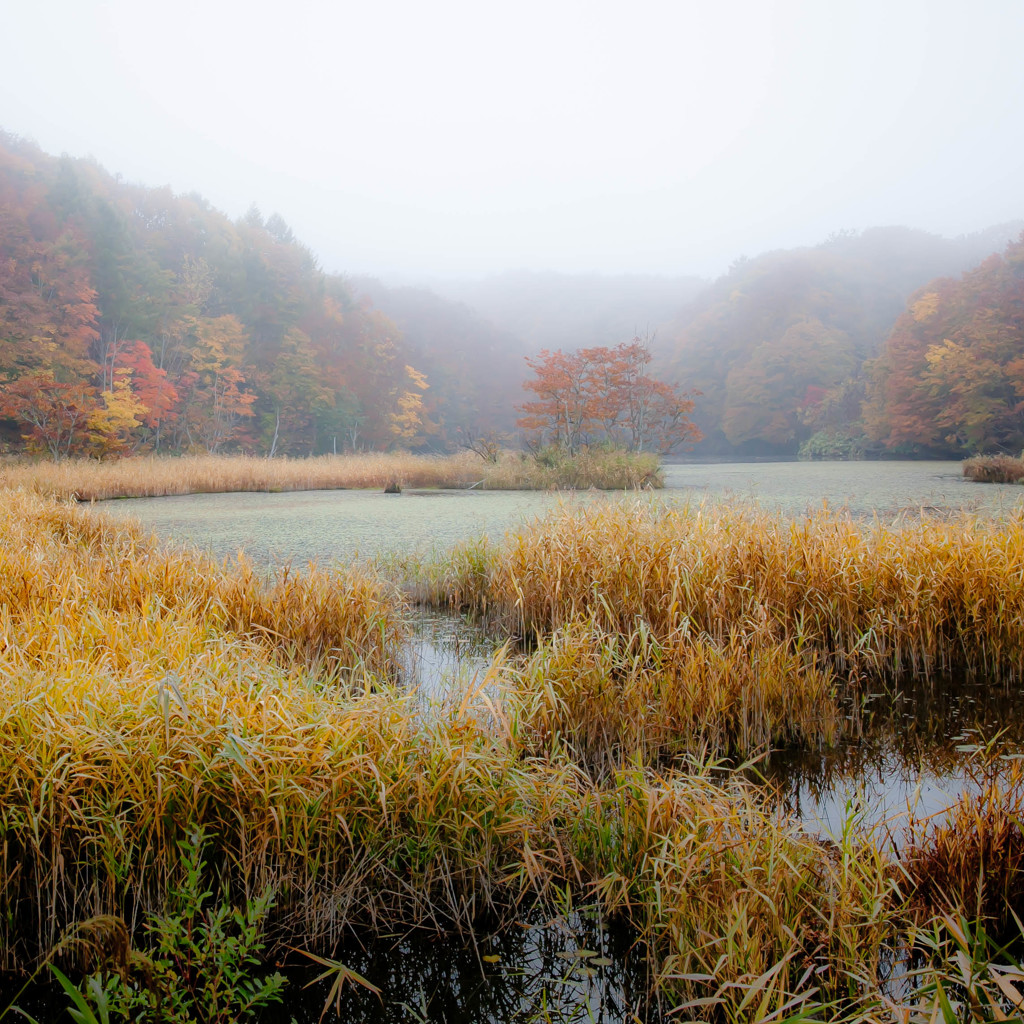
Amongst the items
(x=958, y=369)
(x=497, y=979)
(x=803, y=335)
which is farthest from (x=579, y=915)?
(x=803, y=335)

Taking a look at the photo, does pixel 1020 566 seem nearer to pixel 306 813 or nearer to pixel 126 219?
pixel 306 813

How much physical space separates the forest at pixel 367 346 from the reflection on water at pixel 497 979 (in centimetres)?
1410

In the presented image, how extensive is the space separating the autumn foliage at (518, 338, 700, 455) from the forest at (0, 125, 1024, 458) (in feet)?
1.54

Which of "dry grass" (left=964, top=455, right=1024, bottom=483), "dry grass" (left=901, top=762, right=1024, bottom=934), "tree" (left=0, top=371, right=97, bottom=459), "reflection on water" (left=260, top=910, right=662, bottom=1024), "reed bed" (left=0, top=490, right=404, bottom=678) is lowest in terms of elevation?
"reflection on water" (left=260, top=910, right=662, bottom=1024)

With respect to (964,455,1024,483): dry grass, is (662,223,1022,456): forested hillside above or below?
above

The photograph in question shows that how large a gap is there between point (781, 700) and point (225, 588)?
7.01 feet

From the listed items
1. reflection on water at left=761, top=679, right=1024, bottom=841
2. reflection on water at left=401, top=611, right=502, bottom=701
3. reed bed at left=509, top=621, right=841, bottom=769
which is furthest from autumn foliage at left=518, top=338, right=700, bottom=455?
reed bed at left=509, top=621, right=841, bottom=769

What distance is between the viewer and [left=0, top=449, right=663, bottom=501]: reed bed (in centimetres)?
986

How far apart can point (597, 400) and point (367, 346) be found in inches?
672

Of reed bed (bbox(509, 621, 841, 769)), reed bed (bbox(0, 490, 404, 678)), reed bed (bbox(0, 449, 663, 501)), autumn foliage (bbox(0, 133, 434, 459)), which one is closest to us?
reed bed (bbox(509, 621, 841, 769))

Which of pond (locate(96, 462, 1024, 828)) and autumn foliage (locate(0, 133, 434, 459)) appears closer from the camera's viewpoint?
pond (locate(96, 462, 1024, 828))

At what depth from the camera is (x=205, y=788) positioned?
1.34 m

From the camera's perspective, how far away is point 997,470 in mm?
10516

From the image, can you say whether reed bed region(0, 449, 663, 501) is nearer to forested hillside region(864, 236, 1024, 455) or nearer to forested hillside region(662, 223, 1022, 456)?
forested hillside region(864, 236, 1024, 455)
